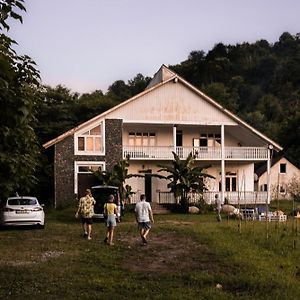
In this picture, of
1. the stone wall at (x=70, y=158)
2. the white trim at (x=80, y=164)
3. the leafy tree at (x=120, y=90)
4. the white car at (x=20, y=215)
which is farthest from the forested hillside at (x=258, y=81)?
the white car at (x=20, y=215)

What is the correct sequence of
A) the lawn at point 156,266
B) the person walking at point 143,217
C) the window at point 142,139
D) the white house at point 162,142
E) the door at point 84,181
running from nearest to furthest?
the lawn at point 156,266 < the person walking at point 143,217 < the door at point 84,181 < the white house at point 162,142 < the window at point 142,139

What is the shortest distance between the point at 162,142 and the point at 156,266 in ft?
97.6

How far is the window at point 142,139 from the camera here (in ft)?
137

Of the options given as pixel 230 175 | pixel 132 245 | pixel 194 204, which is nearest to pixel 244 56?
pixel 230 175

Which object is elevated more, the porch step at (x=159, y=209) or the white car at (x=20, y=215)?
the white car at (x=20, y=215)

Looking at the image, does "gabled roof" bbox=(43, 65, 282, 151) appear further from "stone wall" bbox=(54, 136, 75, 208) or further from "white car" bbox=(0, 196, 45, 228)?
"white car" bbox=(0, 196, 45, 228)

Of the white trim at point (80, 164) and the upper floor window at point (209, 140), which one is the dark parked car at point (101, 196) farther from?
the upper floor window at point (209, 140)

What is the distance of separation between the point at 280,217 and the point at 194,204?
8825 mm

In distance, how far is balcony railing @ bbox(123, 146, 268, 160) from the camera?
39.5 metres

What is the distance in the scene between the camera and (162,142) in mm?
42281

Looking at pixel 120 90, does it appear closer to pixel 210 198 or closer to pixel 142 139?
pixel 142 139

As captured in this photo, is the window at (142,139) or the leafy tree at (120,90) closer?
the window at (142,139)

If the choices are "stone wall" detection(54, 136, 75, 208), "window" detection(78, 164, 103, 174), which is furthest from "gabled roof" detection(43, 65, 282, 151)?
"window" detection(78, 164, 103, 174)

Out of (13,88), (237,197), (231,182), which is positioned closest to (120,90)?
(231,182)
